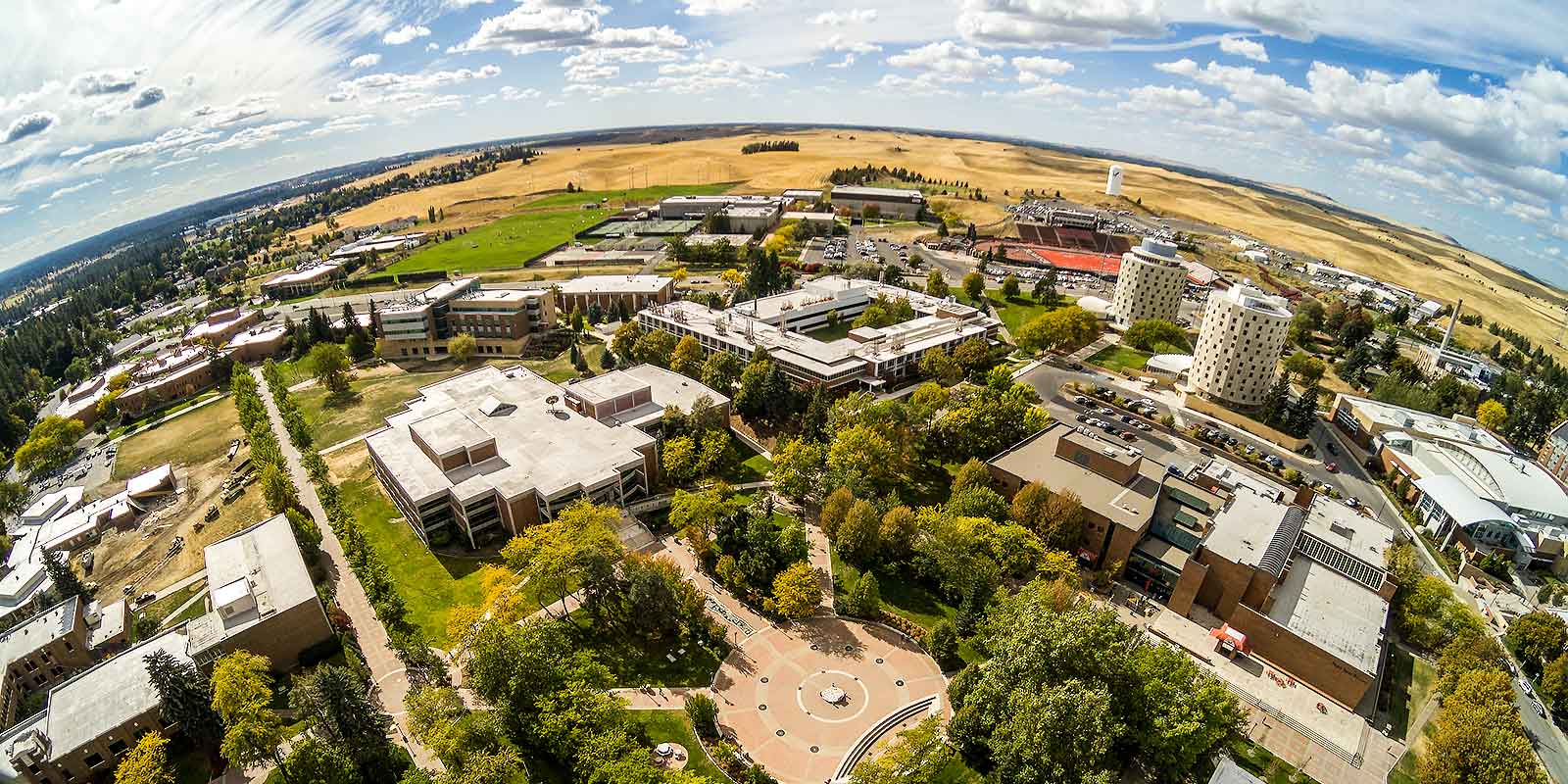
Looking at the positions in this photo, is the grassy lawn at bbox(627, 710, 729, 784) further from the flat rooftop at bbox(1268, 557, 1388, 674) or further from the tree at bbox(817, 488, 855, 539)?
the flat rooftop at bbox(1268, 557, 1388, 674)

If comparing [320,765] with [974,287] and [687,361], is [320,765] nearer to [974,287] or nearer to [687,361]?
[687,361]

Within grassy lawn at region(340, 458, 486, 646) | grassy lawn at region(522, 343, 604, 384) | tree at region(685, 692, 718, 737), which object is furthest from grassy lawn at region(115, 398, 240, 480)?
tree at region(685, 692, 718, 737)

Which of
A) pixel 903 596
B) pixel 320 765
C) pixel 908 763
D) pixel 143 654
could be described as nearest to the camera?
pixel 908 763

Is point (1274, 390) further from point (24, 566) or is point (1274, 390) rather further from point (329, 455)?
point (24, 566)

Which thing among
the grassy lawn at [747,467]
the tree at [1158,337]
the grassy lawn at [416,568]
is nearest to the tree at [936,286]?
the tree at [1158,337]

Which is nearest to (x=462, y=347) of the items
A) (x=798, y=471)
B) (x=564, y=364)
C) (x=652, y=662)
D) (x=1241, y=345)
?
(x=564, y=364)

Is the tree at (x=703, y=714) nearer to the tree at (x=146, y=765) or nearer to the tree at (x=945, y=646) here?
the tree at (x=945, y=646)
